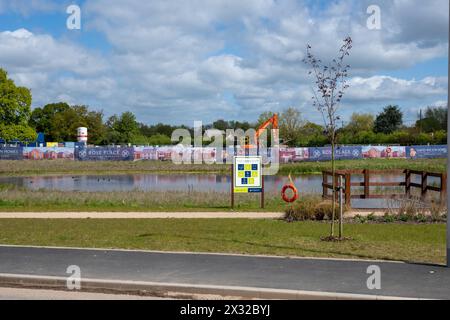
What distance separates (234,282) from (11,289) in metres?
3.29

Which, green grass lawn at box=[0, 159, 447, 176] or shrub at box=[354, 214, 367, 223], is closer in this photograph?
shrub at box=[354, 214, 367, 223]

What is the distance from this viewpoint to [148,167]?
177 feet

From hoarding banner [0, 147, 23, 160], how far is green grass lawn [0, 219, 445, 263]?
4972cm

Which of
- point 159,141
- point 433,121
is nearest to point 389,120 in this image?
point 433,121

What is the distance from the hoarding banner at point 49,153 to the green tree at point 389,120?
182 ft

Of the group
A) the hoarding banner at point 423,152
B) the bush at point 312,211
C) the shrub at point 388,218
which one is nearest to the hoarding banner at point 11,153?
the hoarding banner at point 423,152

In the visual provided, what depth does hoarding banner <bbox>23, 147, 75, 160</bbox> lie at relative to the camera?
63219 millimetres

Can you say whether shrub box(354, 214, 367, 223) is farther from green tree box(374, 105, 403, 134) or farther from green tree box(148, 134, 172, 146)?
green tree box(374, 105, 403, 134)

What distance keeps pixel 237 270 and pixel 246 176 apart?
41.4ft

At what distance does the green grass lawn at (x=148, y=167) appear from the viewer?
4817 centimetres

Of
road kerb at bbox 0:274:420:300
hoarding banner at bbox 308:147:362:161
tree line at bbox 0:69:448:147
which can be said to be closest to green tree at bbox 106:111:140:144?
tree line at bbox 0:69:448:147

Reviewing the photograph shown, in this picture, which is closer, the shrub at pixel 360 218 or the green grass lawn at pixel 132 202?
the shrub at pixel 360 218

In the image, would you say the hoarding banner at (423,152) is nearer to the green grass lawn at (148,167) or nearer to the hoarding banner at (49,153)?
the green grass lawn at (148,167)
